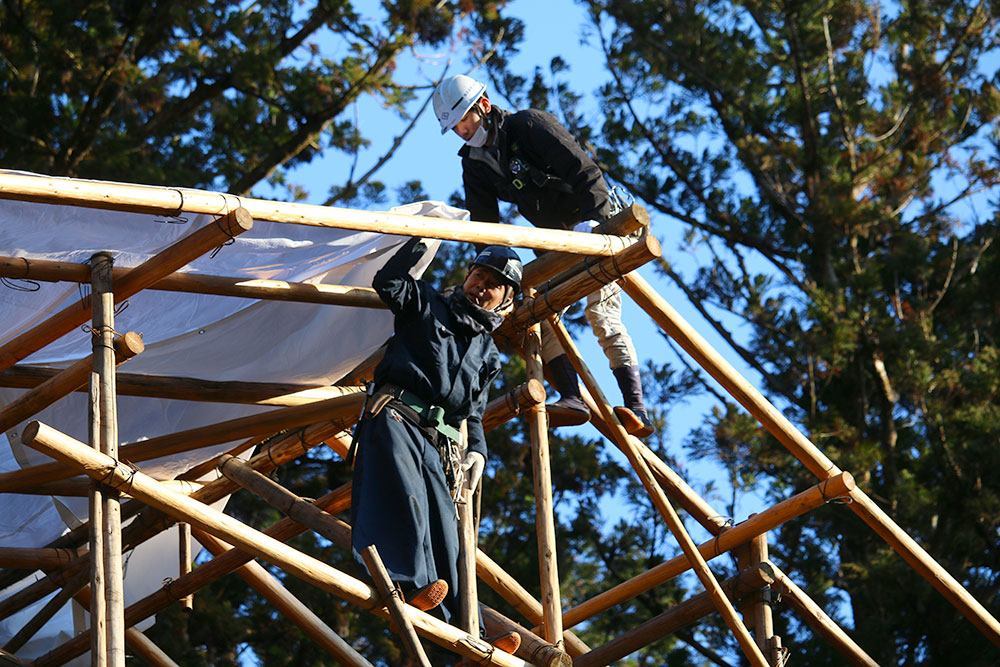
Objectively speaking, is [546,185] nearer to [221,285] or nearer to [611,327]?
[611,327]

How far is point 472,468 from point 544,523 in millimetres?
399

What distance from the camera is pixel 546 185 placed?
20.5ft

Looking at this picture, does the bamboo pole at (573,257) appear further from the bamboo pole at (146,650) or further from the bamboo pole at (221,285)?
the bamboo pole at (146,650)

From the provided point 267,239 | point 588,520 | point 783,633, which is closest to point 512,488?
point 588,520

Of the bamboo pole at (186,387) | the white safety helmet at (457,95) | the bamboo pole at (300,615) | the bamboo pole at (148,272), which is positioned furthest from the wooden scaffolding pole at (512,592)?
the bamboo pole at (148,272)

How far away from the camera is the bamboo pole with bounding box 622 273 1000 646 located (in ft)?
19.1

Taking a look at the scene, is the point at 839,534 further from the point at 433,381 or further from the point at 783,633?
the point at 433,381

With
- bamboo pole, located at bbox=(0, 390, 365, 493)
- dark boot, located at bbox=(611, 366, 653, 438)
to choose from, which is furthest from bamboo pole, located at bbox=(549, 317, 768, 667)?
bamboo pole, located at bbox=(0, 390, 365, 493)

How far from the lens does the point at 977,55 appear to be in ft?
44.9

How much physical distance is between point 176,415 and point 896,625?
523cm

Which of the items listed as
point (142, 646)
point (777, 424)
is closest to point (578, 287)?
point (777, 424)

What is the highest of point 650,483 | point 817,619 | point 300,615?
point 300,615

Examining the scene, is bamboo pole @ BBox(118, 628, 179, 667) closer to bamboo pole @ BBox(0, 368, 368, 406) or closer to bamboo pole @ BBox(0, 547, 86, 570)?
bamboo pole @ BBox(0, 547, 86, 570)

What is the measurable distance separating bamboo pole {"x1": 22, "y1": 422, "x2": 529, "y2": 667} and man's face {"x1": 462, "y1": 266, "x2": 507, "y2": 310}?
1.28m
